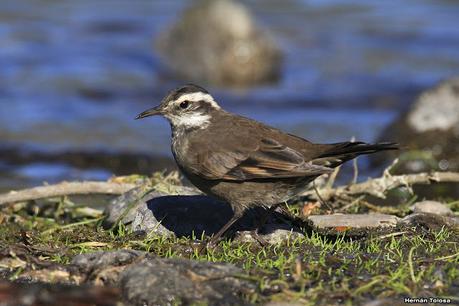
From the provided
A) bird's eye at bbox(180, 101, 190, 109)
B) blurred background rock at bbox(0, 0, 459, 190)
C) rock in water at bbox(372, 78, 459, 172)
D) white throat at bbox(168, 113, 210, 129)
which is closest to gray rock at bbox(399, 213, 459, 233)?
white throat at bbox(168, 113, 210, 129)

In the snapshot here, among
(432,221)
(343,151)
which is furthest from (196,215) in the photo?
(432,221)

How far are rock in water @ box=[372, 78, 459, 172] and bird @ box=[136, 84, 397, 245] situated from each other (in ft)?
18.5

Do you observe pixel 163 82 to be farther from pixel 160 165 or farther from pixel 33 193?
pixel 33 193

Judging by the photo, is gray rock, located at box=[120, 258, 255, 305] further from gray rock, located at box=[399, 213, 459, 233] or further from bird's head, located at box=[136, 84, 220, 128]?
gray rock, located at box=[399, 213, 459, 233]

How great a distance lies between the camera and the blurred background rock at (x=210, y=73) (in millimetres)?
15430

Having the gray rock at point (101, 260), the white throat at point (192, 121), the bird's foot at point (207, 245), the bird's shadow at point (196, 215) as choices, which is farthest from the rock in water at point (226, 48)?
the gray rock at point (101, 260)

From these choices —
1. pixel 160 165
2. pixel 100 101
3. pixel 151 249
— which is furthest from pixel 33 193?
pixel 100 101

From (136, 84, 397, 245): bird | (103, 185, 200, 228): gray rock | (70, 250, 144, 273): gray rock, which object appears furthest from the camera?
(103, 185, 200, 228): gray rock

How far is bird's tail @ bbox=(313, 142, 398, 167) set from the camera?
7.23m

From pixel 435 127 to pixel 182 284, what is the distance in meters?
8.68

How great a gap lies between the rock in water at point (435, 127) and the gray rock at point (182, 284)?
24.2 ft

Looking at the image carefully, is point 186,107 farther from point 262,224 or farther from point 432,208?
point 432,208

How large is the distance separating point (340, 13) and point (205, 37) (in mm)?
6096

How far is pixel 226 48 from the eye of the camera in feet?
76.1
